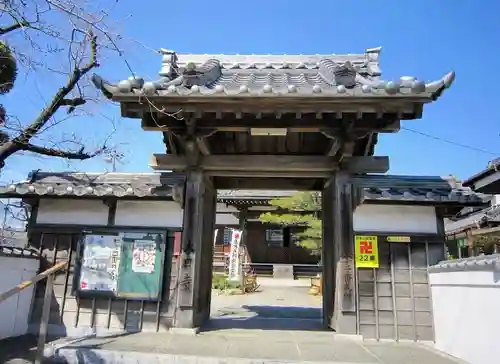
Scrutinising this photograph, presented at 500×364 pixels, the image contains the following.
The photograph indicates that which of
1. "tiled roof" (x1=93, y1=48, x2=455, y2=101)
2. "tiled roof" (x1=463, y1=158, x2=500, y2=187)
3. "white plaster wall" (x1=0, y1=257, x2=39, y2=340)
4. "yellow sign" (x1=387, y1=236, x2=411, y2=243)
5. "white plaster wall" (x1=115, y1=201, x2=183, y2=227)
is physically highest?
"tiled roof" (x1=93, y1=48, x2=455, y2=101)

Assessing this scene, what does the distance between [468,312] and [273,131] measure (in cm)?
358

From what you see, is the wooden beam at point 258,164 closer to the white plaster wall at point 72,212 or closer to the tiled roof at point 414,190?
the tiled roof at point 414,190

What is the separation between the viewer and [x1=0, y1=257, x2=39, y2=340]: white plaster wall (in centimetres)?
543

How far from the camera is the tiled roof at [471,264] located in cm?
398

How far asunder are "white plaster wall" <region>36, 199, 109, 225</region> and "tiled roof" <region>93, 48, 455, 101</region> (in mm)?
2323

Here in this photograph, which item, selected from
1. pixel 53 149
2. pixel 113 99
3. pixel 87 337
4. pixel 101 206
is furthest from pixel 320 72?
pixel 87 337

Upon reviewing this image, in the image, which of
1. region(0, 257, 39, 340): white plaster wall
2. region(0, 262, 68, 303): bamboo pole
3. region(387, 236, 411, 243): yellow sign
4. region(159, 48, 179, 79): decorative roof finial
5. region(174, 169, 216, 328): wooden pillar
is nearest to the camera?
region(0, 262, 68, 303): bamboo pole

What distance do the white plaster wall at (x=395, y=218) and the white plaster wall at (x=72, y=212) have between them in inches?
173

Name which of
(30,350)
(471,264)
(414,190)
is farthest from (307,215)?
(30,350)

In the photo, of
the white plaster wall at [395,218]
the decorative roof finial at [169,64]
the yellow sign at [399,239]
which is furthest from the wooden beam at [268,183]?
the decorative roof finial at [169,64]

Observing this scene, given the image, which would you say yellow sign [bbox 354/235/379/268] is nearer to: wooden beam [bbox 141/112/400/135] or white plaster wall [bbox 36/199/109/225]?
wooden beam [bbox 141/112/400/135]

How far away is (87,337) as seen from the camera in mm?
5625

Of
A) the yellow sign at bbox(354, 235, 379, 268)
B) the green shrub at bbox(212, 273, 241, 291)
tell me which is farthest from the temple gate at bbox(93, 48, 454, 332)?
the green shrub at bbox(212, 273, 241, 291)

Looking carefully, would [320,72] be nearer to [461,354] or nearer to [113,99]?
[113,99]
